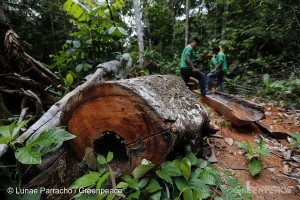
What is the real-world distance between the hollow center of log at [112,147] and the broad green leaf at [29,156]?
0.62 m

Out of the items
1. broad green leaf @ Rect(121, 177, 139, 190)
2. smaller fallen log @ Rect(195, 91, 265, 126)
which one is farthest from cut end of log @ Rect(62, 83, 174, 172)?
smaller fallen log @ Rect(195, 91, 265, 126)

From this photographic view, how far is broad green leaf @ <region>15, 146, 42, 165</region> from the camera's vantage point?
1.27 meters

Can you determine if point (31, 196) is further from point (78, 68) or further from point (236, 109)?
point (236, 109)

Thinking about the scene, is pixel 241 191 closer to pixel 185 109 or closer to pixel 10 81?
pixel 185 109

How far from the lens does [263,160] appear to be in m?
2.78

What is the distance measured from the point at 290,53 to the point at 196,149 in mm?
8377

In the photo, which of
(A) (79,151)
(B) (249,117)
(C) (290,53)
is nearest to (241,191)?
(A) (79,151)

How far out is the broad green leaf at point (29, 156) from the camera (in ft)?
4.17

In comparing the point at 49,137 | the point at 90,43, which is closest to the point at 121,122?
the point at 49,137

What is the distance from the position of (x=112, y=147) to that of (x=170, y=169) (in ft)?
2.40

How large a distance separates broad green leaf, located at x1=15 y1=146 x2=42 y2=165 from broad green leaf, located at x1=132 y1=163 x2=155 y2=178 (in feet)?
2.30

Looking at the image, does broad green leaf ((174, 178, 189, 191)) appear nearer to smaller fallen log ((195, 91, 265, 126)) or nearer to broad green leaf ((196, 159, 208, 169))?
broad green leaf ((196, 159, 208, 169))

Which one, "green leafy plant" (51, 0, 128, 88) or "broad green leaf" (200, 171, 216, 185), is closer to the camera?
A: "broad green leaf" (200, 171, 216, 185)

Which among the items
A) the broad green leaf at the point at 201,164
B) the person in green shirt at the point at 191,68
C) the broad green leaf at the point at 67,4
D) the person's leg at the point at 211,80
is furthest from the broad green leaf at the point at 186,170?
the person's leg at the point at 211,80
